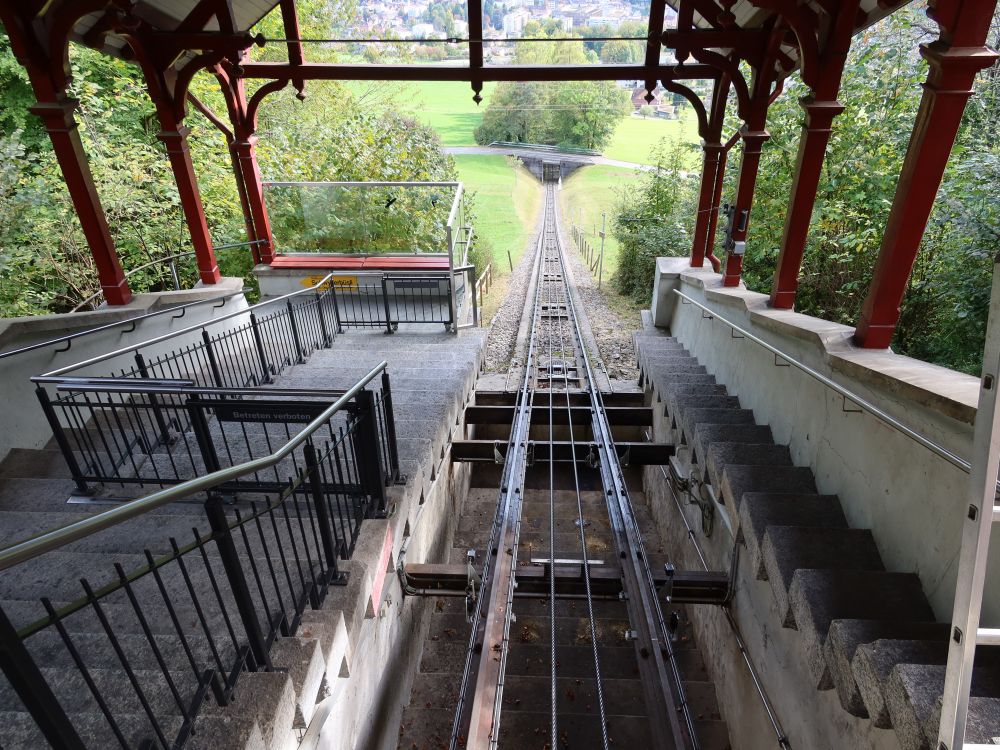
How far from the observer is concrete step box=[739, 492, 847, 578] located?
10.7ft

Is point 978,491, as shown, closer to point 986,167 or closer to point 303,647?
point 303,647

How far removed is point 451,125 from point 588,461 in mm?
64256

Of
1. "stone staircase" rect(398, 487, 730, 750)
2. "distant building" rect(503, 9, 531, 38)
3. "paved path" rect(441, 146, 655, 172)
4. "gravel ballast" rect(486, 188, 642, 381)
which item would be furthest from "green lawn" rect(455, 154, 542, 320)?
"stone staircase" rect(398, 487, 730, 750)

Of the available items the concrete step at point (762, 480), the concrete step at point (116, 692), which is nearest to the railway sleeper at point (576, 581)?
the concrete step at point (762, 480)

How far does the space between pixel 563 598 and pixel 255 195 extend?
8.71 m

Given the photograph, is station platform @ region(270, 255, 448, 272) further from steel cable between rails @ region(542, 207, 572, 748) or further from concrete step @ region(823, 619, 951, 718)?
concrete step @ region(823, 619, 951, 718)

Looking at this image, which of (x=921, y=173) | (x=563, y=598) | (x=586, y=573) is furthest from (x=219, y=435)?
(x=921, y=173)

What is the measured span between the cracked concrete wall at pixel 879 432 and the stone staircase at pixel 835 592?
0.13m

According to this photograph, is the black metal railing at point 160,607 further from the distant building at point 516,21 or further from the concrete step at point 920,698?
the distant building at point 516,21

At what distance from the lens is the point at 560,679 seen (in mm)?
4484

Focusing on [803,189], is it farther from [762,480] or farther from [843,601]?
[843,601]

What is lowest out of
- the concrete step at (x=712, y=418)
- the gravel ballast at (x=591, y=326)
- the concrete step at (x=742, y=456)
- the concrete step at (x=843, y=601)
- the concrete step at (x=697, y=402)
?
the gravel ballast at (x=591, y=326)

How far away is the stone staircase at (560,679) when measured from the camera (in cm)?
397

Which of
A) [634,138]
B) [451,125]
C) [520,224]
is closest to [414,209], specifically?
[520,224]
